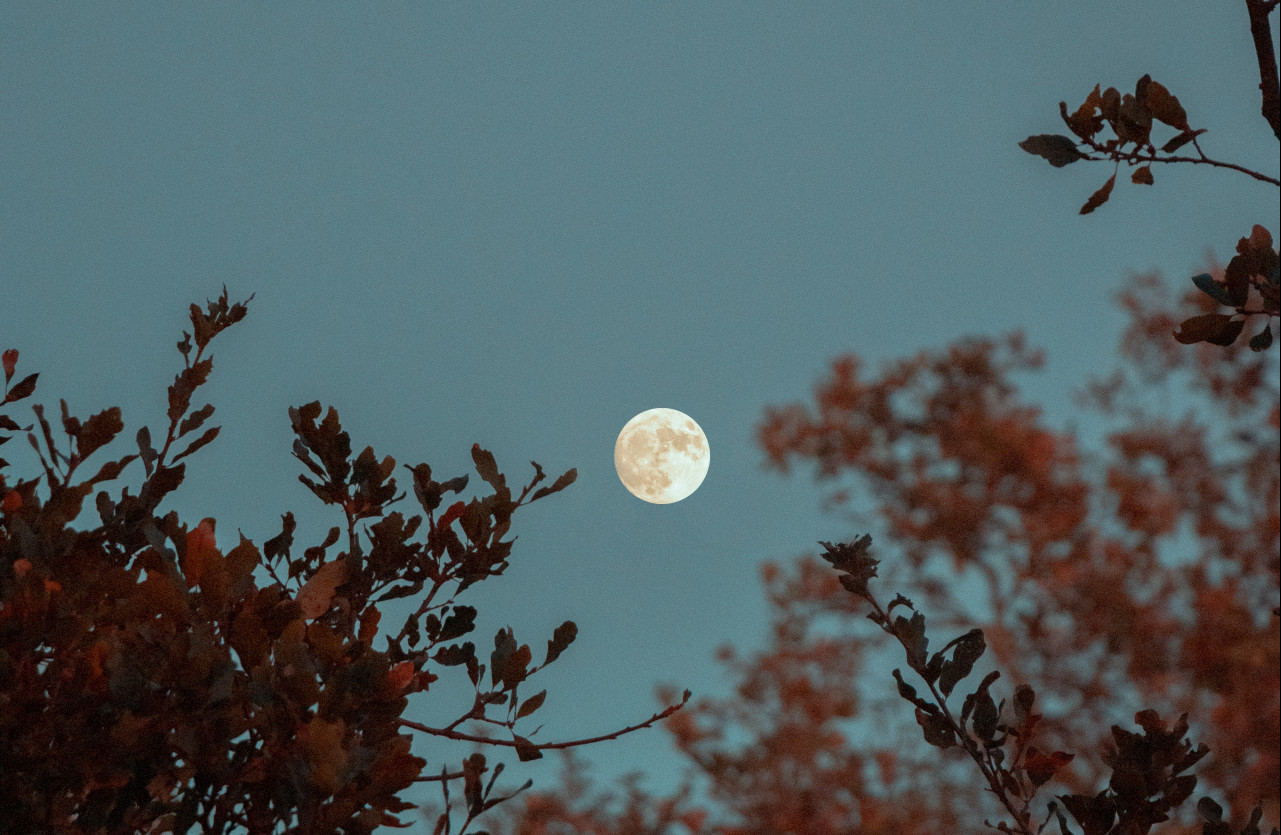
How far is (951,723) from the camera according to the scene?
1.43 m

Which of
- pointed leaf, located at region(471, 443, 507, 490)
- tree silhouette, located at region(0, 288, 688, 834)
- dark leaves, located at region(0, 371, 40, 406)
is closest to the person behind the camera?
tree silhouette, located at region(0, 288, 688, 834)

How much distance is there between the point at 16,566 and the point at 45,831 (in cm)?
30

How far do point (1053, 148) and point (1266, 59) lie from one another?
306 mm

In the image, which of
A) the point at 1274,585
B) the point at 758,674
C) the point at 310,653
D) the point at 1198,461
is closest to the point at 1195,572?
the point at 1274,585

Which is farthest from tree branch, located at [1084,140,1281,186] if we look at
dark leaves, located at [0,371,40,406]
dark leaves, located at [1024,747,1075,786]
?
dark leaves, located at [0,371,40,406]

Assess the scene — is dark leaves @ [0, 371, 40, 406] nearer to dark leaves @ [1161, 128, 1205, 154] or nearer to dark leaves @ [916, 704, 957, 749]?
dark leaves @ [916, 704, 957, 749]

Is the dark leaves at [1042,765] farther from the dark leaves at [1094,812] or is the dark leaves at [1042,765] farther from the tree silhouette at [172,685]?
the tree silhouette at [172,685]

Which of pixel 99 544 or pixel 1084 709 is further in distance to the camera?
pixel 1084 709

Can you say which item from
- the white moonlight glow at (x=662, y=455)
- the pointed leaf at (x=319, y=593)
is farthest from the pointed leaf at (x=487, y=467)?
the white moonlight glow at (x=662, y=455)

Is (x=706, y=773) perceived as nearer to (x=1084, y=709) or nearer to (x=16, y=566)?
(x=1084, y=709)

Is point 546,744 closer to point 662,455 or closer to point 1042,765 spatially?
point 1042,765

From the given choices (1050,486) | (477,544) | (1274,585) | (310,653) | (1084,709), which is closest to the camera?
(310,653)

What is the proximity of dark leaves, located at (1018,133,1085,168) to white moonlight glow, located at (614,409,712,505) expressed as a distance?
658 centimetres

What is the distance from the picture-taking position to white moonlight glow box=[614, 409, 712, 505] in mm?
8258
